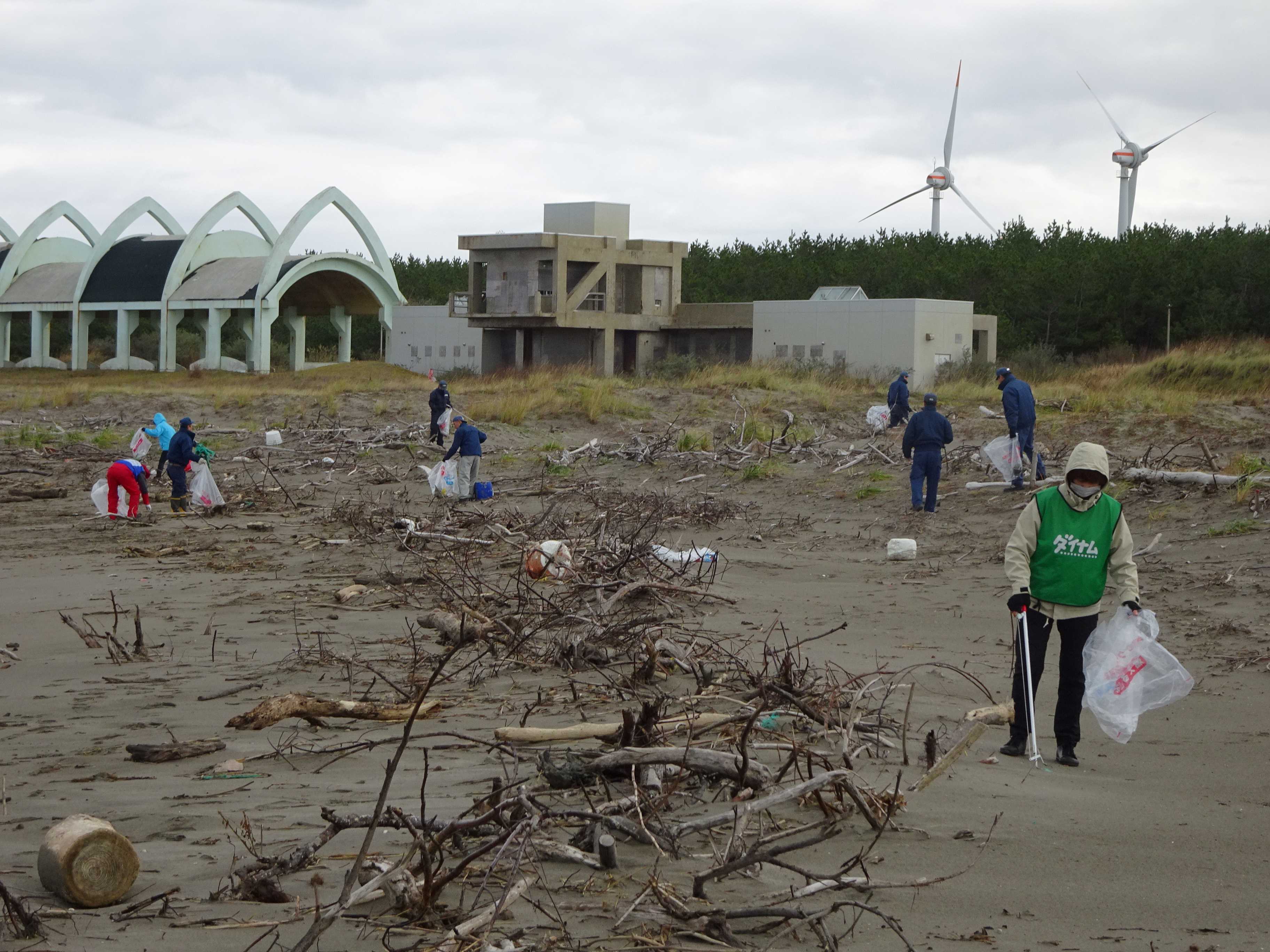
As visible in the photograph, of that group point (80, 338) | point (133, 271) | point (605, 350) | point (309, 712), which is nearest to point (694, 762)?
point (309, 712)

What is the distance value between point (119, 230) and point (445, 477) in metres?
43.5

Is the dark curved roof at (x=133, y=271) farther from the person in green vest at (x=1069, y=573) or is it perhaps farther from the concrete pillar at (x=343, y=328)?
the person in green vest at (x=1069, y=573)

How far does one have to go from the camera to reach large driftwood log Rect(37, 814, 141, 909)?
3939 mm

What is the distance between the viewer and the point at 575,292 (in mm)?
51906

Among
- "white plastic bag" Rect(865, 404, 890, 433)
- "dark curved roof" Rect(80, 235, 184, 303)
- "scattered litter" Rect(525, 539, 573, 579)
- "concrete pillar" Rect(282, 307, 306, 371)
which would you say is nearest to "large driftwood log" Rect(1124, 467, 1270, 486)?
"scattered litter" Rect(525, 539, 573, 579)

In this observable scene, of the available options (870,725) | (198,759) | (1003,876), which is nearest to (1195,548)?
(870,725)

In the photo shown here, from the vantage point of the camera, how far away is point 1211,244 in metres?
52.6

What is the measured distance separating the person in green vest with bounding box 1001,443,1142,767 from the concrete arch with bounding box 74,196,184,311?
180ft

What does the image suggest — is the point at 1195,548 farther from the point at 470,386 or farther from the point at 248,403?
the point at 470,386

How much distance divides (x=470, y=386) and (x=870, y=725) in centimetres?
3193

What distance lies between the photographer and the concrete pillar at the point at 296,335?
54.5 metres

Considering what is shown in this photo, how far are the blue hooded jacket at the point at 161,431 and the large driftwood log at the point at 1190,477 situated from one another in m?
13.8

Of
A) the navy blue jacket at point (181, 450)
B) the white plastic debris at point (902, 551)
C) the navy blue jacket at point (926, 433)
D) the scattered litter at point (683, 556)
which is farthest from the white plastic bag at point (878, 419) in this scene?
the scattered litter at point (683, 556)

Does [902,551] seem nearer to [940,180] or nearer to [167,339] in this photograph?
[167,339]
